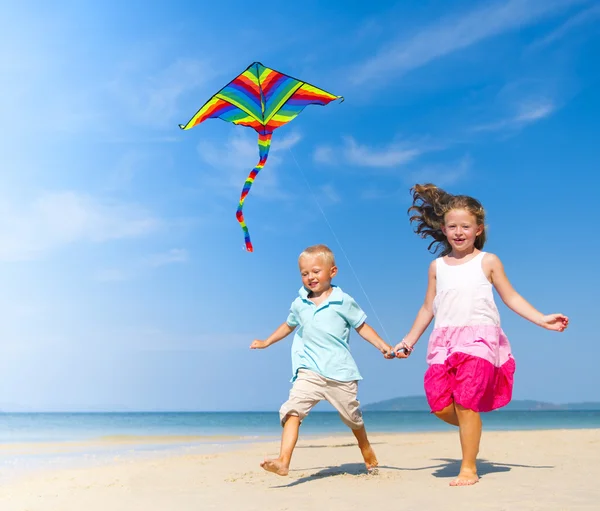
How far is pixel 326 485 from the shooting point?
449cm

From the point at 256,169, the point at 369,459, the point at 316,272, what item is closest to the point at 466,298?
the point at 316,272

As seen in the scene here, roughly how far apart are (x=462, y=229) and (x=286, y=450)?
1.87 m

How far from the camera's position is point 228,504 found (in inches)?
156

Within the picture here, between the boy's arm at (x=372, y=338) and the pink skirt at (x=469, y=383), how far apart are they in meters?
0.38

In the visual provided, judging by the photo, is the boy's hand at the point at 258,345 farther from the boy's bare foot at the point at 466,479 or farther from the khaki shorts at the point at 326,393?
the boy's bare foot at the point at 466,479

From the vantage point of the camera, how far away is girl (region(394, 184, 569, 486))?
4.28 meters

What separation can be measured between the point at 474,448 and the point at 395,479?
671 millimetres

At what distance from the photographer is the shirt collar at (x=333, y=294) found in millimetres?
4879

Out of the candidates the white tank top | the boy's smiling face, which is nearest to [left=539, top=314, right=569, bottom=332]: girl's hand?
the white tank top

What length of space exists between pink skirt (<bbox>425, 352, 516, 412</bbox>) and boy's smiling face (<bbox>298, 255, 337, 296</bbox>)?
0.97 m

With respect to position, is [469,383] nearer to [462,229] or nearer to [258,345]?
[462,229]

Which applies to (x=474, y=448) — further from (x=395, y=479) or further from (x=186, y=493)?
(x=186, y=493)

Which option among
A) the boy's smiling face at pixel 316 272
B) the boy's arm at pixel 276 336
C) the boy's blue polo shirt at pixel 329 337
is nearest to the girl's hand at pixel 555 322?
the boy's blue polo shirt at pixel 329 337

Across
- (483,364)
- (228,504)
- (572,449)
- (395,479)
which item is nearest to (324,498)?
(228,504)
